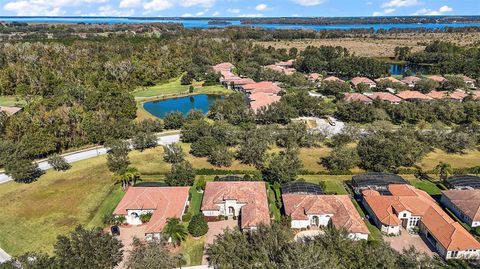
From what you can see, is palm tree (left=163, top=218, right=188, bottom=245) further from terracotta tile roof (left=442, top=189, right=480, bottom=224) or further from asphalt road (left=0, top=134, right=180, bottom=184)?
terracotta tile roof (left=442, top=189, right=480, bottom=224)

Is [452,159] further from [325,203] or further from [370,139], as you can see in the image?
[325,203]

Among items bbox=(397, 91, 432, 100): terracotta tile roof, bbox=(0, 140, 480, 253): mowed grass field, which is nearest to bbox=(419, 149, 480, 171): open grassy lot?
bbox=(0, 140, 480, 253): mowed grass field

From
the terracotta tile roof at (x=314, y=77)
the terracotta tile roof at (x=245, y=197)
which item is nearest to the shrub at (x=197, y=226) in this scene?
the terracotta tile roof at (x=245, y=197)

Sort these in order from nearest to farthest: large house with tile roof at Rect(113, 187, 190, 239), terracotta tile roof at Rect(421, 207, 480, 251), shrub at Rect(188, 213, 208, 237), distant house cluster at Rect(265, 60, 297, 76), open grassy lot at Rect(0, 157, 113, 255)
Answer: terracotta tile roof at Rect(421, 207, 480, 251) → shrub at Rect(188, 213, 208, 237) → open grassy lot at Rect(0, 157, 113, 255) → large house with tile roof at Rect(113, 187, 190, 239) → distant house cluster at Rect(265, 60, 297, 76)

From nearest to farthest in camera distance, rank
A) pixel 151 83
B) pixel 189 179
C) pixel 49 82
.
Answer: pixel 189 179 → pixel 49 82 → pixel 151 83

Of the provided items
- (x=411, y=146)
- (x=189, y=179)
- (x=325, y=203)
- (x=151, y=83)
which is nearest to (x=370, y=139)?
(x=411, y=146)

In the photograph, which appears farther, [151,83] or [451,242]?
[151,83]
